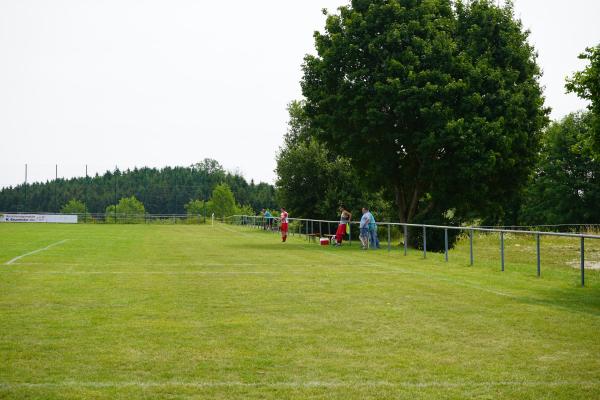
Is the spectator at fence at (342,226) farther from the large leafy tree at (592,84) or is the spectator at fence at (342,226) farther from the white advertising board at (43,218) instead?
the white advertising board at (43,218)

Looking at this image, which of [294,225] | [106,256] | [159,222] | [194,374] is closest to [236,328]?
[194,374]

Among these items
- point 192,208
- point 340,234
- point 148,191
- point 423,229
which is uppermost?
point 148,191

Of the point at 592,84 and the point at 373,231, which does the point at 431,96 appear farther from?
the point at 592,84

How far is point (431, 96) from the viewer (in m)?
31.8

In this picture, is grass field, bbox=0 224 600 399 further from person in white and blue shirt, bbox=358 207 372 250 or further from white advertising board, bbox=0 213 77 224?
white advertising board, bbox=0 213 77 224

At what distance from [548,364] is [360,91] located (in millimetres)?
25955

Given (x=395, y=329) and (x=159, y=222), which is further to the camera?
(x=159, y=222)

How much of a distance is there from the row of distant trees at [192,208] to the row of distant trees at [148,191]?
38.5 inches

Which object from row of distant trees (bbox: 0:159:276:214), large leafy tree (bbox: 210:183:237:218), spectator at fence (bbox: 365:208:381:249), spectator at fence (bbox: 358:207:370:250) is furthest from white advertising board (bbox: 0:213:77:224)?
spectator at fence (bbox: 358:207:370:250)

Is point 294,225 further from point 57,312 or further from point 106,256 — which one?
point 57,312

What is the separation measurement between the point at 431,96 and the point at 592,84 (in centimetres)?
1106

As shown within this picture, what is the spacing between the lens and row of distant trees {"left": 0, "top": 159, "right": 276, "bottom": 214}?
131425mm

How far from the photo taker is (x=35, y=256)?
2295 centimetres

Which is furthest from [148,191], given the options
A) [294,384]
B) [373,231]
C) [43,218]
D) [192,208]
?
[294,384]
